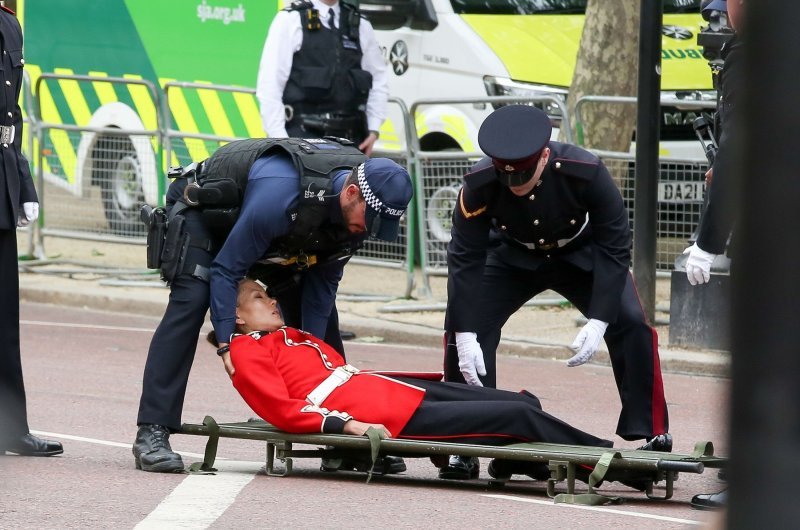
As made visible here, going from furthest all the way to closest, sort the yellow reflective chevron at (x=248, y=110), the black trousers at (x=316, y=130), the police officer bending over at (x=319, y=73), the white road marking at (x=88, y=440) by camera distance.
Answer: the yellow reflective chevron at (x=248, y=110)
the black trousers at (x=316, y=130)
the police officer bending over at (x=319, y=73)
the white road marking at (x=88, y=440)

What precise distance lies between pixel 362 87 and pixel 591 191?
4.19m

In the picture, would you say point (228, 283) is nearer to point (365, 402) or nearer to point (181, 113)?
point (365, 402)

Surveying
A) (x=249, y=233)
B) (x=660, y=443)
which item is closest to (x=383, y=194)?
(x=249, y=233)

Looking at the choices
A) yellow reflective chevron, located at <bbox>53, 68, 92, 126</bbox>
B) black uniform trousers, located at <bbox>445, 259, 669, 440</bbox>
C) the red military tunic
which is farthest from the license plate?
yellow reflective chevron, located at <bbox>53, 68, 92, 126</bbox>

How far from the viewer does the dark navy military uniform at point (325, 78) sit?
9.28m

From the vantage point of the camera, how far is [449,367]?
19.6 feet

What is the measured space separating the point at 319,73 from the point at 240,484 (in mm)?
4496

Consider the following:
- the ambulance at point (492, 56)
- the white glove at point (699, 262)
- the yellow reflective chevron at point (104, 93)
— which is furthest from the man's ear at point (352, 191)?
the yellow reflective chevron at point (104, 93)

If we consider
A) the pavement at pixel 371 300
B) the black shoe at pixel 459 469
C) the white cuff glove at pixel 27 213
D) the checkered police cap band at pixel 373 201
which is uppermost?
the checkered police cap band at pixel 373 201

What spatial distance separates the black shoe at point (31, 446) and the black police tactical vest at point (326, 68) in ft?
13.3

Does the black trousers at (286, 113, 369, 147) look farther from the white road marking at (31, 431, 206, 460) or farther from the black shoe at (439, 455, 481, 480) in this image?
the black shoe at (439, 455, 481, 480)

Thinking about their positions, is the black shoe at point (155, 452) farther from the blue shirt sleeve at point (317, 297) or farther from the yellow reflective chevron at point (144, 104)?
the yellow reflective chevron at point (144, 104)

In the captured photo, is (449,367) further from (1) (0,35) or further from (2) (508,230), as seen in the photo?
(1) (0,35)

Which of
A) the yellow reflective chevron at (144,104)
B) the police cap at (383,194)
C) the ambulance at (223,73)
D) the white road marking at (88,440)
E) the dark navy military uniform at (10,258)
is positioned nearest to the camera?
the police cap at (383,194)
